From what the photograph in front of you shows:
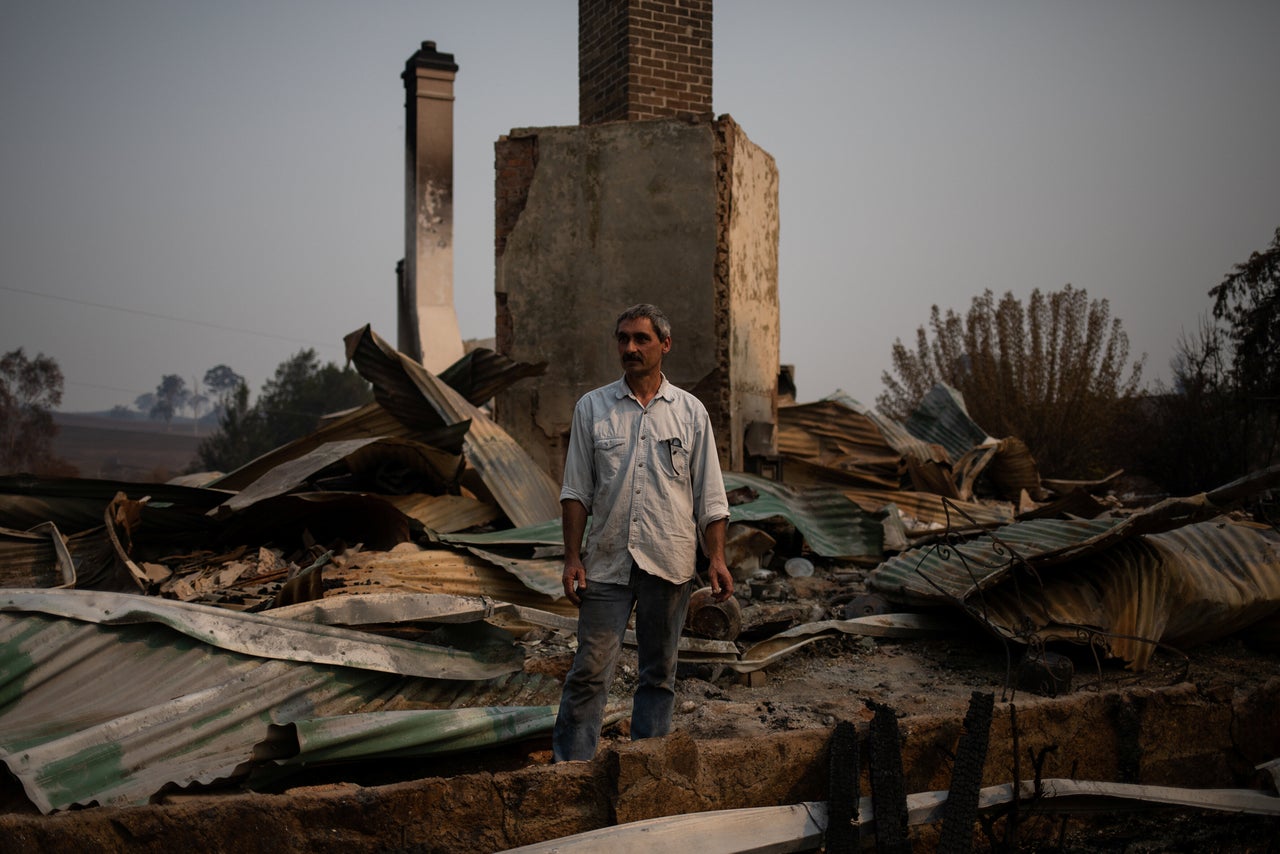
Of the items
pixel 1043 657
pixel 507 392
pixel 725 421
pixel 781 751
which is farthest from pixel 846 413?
pixel 781 751

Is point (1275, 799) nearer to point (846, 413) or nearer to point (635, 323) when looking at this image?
point (635, 323)

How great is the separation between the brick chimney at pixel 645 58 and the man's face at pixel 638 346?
619cm

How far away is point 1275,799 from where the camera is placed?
2.96m

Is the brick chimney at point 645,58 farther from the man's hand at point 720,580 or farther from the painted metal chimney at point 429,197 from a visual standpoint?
the painted metal chimney at point 429,197

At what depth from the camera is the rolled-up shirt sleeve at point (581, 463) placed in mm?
3191

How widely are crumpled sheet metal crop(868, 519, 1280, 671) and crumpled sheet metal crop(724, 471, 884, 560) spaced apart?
1.43 metres

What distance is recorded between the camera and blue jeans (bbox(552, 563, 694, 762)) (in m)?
3.06

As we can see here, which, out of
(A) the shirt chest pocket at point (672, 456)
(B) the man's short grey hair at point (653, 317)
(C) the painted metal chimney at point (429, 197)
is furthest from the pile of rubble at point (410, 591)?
(C) the painted metal chimney at point (429, 197)

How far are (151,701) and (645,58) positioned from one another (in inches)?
289

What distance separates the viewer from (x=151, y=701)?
3318 mm

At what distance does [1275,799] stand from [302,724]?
288 cm

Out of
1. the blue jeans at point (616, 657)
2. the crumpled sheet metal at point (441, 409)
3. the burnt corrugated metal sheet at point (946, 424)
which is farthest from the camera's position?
the burnt corrugated metal sheet at point (946, 424)

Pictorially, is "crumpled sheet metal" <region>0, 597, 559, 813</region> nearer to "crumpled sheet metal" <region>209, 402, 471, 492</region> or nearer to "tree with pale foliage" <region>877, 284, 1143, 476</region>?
"crumpled sheet metal" <region>209, 402, 471, 492</region>

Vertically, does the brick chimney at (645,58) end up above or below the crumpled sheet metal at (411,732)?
above
